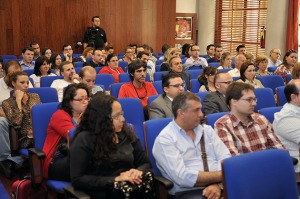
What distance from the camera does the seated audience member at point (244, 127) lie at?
311cm

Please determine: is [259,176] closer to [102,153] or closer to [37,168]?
[102,153]

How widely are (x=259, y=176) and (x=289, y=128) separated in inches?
42.9

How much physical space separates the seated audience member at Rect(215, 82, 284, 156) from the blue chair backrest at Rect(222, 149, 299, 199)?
66 cm

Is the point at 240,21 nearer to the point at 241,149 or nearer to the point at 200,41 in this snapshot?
the point at 200,41

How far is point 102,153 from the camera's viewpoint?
101 inches

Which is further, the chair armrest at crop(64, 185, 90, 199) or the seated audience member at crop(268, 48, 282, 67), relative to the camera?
the seated audience member at crop(268, 48, 282, 67)

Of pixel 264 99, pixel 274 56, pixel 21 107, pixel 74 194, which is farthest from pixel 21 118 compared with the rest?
pixel 274 56

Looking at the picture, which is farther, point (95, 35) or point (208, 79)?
point (95, 35)

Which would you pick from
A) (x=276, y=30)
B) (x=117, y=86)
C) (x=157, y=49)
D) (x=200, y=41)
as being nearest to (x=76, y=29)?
(x=157, y=49)

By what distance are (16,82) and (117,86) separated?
122 centimetres

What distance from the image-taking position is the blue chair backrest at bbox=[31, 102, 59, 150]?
3.47 meters

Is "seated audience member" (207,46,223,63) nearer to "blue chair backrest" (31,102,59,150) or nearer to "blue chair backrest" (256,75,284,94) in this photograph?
"blue chair backrest" (256,75,284,94)

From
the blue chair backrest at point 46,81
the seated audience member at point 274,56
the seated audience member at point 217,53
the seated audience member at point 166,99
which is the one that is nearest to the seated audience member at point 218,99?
the seated audience member at point 166,99

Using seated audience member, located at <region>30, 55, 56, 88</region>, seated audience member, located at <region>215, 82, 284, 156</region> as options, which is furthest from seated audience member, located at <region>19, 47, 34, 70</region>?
seated audience member, located at <region>215, 82, 284, 156</region>
